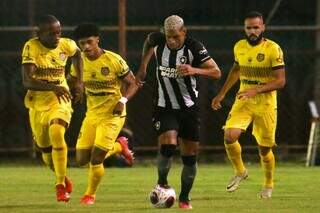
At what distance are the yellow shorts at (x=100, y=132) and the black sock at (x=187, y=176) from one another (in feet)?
3.82

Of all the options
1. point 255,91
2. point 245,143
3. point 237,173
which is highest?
point 255,91

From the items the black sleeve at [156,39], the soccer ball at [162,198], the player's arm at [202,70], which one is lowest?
the soccer ball at [162,198]

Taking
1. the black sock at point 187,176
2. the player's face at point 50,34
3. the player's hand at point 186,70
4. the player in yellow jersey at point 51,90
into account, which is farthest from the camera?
the player's face at point 50,34

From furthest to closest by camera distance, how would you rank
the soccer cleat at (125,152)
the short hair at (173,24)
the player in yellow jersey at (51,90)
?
the soccer cleat at (125,152) < the player in yellow jersey at (51,90) < the short hair at (173,24)

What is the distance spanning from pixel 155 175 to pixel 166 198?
225 inches

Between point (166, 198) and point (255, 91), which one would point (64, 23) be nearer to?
point (255, 91)

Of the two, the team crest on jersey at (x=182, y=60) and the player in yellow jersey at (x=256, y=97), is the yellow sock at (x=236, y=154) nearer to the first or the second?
the player in yellow jersey at (x=256, y=97)

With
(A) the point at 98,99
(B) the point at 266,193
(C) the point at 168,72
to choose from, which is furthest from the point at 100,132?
(B) the point at 266,193

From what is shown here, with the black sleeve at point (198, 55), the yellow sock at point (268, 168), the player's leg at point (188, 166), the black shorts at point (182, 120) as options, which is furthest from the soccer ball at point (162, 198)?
the yellow sock at point (268, 168)

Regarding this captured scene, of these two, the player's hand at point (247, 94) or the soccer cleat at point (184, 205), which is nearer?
the soccer cleat at point (184, 205)

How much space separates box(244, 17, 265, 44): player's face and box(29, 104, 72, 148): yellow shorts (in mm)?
2499

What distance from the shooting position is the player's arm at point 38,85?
13.1m

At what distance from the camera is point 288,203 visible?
42.0 ft

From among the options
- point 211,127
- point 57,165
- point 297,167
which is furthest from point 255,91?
point 211,127
